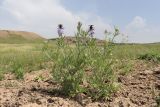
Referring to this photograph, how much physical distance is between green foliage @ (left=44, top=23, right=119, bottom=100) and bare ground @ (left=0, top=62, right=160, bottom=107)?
0.22 m

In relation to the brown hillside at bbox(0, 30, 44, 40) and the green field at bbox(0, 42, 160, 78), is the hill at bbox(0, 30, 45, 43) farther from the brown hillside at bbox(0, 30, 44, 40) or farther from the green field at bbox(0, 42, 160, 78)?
the green field at bbox(0, 42, 160, 78)

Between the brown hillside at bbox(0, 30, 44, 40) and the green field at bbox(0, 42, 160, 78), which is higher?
the green field at bbox(0, 42, 160, 78)

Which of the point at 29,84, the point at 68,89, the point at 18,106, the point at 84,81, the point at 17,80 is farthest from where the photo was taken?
the point at 17,80

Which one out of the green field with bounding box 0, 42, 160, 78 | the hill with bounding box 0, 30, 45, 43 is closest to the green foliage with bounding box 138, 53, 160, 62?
the green field with bounding box 0, 42, 160, 78

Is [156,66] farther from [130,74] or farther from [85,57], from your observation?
[85,57]

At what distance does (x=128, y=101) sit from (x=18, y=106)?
214cm

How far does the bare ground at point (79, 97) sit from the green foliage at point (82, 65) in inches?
8.7

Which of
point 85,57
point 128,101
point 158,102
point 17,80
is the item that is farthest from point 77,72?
point 17,80

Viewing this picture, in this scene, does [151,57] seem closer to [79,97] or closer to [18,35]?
[79,97]

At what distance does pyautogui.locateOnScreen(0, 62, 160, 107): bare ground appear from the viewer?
845cm

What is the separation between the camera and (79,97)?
8.73 meters

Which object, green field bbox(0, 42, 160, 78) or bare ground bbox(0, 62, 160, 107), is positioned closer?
bare ground bbox(0, 62, 160, 107)

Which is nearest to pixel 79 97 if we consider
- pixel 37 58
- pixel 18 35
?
pixel 37 58

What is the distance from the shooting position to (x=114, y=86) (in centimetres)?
890
